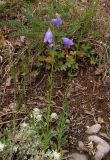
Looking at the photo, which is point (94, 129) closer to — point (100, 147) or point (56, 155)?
point (100, 147)

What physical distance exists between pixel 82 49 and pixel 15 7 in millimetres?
799

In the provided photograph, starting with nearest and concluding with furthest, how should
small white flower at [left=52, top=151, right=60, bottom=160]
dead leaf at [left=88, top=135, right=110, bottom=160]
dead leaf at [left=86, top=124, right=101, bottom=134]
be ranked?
small white flower at [left=52, top=151, right=60, bottom=160]
dead leaf at [left=88, top=135, right=110, bottom=160]
dead leaf at [left=86, top=124, right=101, bottom=134]

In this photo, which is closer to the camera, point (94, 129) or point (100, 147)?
point (100, 147)

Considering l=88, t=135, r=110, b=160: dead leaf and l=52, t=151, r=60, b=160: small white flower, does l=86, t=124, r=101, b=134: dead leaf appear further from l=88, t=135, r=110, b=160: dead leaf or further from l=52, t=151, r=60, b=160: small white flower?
→ l=52, t=151, r=60, b=160: small white flower

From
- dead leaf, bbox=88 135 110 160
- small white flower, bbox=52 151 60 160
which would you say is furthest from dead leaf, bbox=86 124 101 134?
small white flower, bbox=52 151 60 160

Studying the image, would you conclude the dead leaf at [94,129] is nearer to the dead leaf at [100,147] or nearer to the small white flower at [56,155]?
the dead leaf at [100,147]

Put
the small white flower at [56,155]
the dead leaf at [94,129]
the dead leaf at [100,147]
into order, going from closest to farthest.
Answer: the small white flower at [56,155] < the dead leaf at [100,147] < the dead leaf at [94,129]

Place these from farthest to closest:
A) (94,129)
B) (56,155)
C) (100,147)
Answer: (94,129), (100,147), (56,155)

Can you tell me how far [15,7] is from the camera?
12.5 ft

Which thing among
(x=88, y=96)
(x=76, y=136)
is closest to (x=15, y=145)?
(x=76, y=136)

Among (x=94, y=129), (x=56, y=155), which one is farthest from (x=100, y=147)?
(x=56, y=155)

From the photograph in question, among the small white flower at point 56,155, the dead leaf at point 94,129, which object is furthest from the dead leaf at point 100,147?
the small white flower at point 56,155

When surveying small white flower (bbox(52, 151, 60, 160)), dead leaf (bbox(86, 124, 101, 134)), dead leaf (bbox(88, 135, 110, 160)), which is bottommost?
dead leaf (bbox(88, 135, 110, 160))

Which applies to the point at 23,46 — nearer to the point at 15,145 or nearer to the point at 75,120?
the point at 75,120
